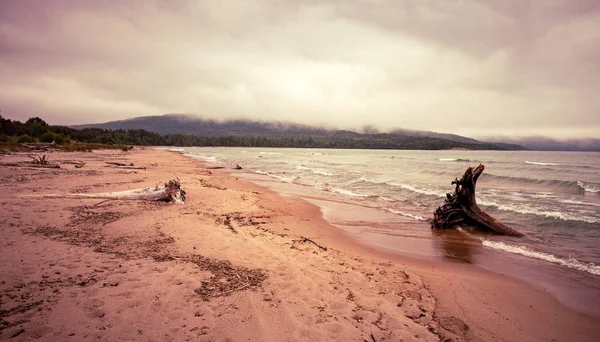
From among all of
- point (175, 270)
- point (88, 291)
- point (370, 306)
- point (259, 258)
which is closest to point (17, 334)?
point (88, 291)

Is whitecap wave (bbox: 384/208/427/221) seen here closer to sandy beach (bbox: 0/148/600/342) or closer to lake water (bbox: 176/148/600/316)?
lake water (bbox: 176/148/600/316)

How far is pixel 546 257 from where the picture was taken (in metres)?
8.45

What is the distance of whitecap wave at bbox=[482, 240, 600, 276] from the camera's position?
7.65 meters

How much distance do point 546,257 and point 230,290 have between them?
919 centimetres

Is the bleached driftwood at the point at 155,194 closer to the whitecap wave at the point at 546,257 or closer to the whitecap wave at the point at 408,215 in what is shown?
the whitecap wave at the point at 408,215

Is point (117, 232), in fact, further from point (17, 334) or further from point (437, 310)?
point (437, 310)

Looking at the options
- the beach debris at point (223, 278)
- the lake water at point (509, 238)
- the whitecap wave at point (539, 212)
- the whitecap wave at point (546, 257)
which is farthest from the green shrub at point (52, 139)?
the whitecap wave at point (546, 257)

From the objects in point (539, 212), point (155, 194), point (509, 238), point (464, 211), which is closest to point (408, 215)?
point (464, 211)

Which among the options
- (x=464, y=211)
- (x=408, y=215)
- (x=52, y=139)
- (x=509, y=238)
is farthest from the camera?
(x=52, y=139)

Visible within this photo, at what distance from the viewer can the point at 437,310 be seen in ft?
16.3

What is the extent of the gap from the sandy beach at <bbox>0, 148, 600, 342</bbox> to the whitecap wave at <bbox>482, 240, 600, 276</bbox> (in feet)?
8.54

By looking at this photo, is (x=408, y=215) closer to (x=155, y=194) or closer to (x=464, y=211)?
(x=464, y=211)

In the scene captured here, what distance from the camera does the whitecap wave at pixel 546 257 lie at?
765 cm

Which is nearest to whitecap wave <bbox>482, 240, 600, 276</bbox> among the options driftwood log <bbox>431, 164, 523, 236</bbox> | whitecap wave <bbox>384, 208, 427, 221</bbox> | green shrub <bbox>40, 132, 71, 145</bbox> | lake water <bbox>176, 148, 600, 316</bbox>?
lake water <bbox>176, 148, 600, 316</bbox>
